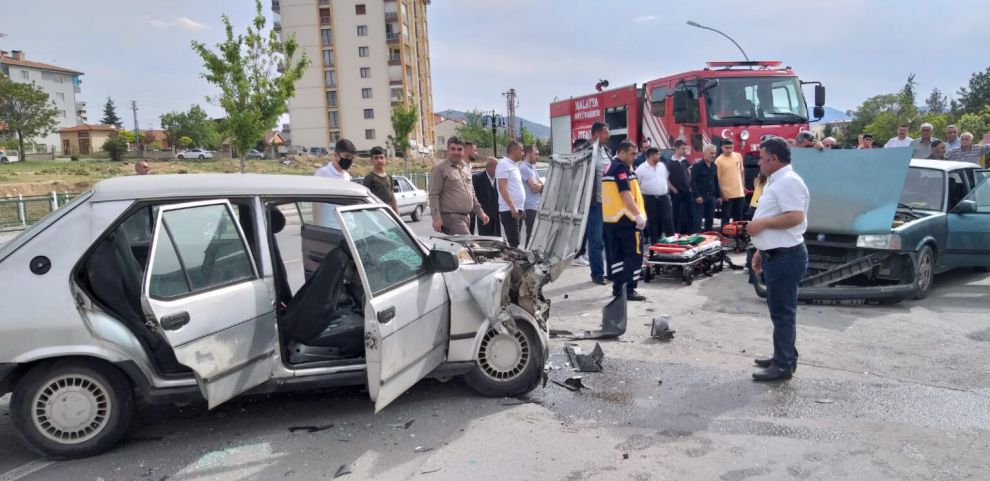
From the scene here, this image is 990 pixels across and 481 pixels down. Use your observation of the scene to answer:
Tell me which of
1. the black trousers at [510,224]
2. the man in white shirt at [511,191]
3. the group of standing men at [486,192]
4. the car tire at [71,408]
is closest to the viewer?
the car tire at [71,408]

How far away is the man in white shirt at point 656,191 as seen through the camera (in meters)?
9.84

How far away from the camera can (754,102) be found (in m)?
12.5

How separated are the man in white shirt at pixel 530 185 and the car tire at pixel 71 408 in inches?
253

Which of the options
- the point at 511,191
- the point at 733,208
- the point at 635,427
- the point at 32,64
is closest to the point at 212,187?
the point at 635,427

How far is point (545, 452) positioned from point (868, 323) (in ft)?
14.5

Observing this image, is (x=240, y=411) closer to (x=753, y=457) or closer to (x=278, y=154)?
(x=753, y=457)

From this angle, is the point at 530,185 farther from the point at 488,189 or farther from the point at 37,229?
the point at 37,229

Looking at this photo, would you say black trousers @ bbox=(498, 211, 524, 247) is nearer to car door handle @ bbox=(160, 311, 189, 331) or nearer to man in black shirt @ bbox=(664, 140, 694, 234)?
man in black shirt @ bbox=(664, 140, 694, 234)

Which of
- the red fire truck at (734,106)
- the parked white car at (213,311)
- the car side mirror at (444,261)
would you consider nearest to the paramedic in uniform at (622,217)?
the parked white car at (213,311)

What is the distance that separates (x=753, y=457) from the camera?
3.75 m

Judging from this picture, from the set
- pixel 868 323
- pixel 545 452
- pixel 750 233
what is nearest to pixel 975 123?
pixel 868 323

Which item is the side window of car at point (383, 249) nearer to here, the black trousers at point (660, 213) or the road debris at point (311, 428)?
the road debris at point (311, 428)

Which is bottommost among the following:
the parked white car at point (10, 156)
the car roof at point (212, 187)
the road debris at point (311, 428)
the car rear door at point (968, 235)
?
the road debris at point (311, 428)

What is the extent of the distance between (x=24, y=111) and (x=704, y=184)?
61312mm
